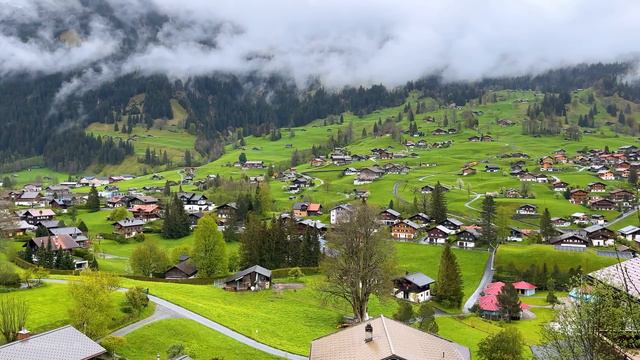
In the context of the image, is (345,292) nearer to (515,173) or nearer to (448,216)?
(448,216)

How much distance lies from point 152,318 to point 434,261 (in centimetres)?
6290

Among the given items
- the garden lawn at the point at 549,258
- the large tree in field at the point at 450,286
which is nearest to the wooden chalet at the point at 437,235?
the garden lawn at the point at 549,258

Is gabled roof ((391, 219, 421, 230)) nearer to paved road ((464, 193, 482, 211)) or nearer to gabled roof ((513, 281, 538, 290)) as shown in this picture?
paved road ((464, 193, 482, 211))

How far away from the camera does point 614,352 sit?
760 inches

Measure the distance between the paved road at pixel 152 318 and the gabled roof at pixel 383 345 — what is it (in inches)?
882

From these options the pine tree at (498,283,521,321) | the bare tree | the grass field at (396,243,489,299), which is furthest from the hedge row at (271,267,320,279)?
the bare tree

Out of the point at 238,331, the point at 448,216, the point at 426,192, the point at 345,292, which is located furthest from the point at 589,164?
the point at 238,331

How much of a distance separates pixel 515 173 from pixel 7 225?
148759 millimetres

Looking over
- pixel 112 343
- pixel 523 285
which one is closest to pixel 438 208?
pixel 523 285

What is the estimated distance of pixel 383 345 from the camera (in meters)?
34.3

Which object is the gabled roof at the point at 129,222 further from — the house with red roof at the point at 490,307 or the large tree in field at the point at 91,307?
the house with red roof at the point at 490,307

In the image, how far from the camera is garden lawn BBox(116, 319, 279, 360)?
48.7m

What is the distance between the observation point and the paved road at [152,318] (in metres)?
52.2

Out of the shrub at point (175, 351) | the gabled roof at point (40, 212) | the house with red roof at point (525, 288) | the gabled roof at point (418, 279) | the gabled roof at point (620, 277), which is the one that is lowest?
the house with red roof at point (525, 288)
